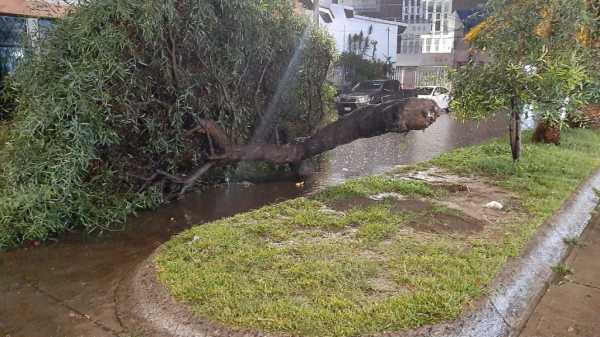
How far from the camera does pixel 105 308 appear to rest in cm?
384

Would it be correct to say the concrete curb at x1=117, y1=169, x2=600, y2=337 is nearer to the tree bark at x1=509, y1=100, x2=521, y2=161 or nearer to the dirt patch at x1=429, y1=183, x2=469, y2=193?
the dirt patch at x1=429, y1=183, x2=469, y2=193

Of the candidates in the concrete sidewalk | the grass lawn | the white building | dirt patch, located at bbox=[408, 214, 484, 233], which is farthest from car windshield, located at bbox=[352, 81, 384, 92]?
the concrete sidewalk

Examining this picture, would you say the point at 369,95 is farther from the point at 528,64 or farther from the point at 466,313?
the point at 466,313

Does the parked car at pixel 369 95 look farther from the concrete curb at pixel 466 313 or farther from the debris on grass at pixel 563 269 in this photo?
the debris on grass at pixel 563 269

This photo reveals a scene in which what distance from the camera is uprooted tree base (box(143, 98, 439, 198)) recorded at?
20.8 feet

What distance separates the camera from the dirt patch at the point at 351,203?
592 cm

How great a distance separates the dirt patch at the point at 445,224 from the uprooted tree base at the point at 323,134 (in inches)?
55.0

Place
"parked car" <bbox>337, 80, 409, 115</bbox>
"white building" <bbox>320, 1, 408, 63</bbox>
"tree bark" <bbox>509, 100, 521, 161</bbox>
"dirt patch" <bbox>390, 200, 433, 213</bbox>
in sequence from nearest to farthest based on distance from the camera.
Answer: "dirt patch" <bbox>390, 200, 433, 213</bbox>, "tree bark" <bbox>509, 100, 521, 161</bbox>, "parked car" <bbox>337, 80, 409, 115</bbox>, "white building" <bbox>320, 1, 408, 63</bbox>

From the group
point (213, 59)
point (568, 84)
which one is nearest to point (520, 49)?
point (568, 84)

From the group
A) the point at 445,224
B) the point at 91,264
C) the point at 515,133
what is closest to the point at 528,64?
the point at 515,133

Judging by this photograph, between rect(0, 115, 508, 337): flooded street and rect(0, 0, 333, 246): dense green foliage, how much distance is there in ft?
0.96

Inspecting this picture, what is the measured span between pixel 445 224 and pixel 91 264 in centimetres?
368

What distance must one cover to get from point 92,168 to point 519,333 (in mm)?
4861

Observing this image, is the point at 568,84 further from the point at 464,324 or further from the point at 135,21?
the point at 135,21
